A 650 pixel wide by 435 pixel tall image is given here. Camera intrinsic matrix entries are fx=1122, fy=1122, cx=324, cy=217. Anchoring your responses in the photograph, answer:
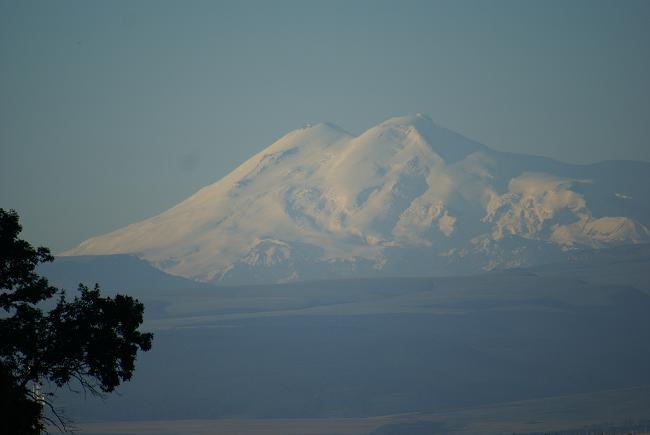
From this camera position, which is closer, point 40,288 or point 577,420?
point 40,288

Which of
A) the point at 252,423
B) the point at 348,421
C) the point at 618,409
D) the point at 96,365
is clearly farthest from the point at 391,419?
the point at 96,365

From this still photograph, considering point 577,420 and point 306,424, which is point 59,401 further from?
point 577,420

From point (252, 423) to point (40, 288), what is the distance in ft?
568

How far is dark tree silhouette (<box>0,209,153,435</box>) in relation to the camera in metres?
28.3

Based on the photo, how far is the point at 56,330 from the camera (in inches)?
1137

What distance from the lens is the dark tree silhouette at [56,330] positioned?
28328mm

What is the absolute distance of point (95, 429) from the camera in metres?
184

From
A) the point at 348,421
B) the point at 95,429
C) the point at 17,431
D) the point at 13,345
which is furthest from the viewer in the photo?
the point at 348,421

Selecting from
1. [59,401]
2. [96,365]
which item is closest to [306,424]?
[59,401]

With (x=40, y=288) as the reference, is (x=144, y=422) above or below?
below

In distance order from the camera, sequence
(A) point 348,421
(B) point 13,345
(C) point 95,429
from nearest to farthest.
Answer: (B) point 13,345, (C) point 95,429, (A) point 348,421

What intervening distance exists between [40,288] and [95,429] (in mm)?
160697

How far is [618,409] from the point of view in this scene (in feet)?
647

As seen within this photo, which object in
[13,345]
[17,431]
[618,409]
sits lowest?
[618,409]
